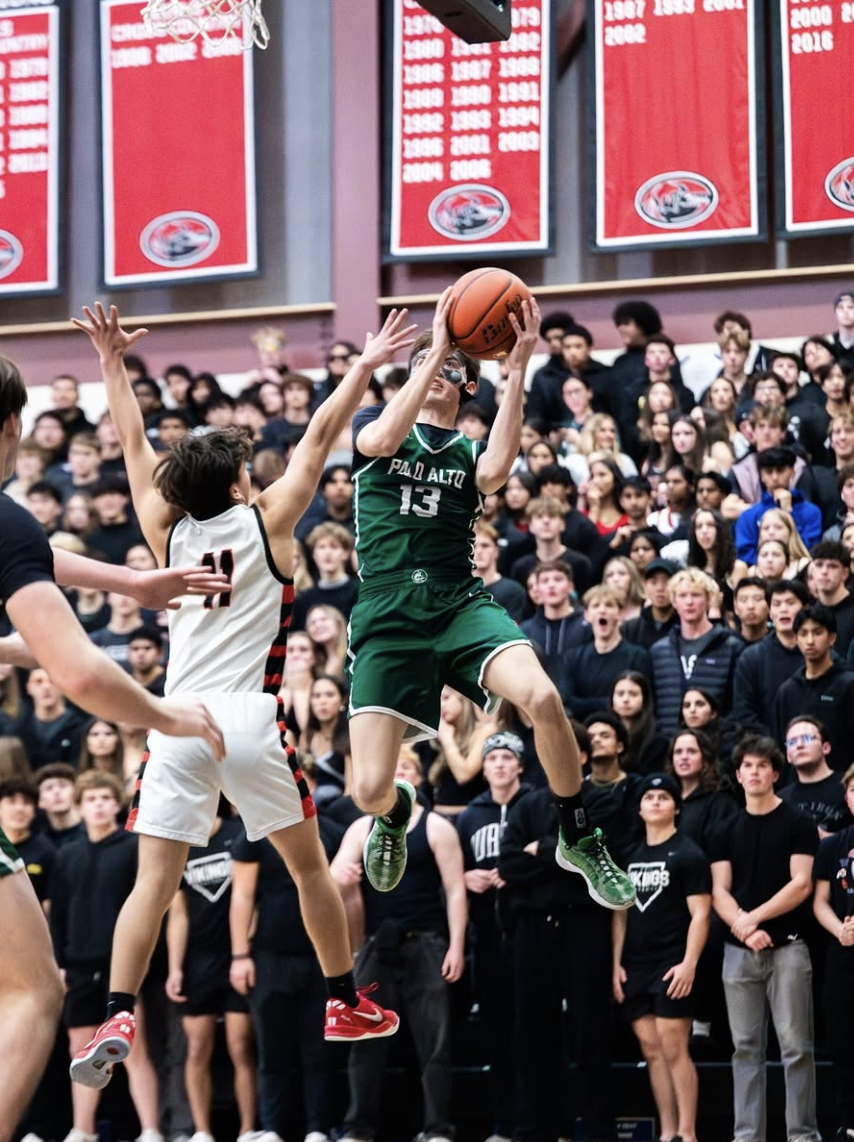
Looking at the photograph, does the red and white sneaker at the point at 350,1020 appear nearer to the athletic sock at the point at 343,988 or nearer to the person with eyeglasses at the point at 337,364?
the athletic sock at the point at 343,988

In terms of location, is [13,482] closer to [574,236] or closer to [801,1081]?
[574,236]

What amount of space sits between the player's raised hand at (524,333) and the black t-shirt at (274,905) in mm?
4559

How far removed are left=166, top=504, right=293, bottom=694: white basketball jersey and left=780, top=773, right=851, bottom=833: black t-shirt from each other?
15.8 ft

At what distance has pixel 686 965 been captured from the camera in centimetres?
1027

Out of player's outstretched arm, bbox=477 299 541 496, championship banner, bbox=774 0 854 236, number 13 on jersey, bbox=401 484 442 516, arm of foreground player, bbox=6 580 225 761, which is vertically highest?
championship banner, bbox=774 0 854 236

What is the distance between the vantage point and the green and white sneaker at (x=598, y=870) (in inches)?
306

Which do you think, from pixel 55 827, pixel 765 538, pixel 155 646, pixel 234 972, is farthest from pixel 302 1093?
pixel 765 538

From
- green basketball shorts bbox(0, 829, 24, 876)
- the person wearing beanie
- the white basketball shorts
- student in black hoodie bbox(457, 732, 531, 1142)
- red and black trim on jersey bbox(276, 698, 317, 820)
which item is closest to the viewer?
green basketball shorts bbox(0, 829, 24, 876)

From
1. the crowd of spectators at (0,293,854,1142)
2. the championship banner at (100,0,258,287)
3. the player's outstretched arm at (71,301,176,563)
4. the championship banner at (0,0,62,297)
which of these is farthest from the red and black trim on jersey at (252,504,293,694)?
the championship banner at (0,0,62,297)

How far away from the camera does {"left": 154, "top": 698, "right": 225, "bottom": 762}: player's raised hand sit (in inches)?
206

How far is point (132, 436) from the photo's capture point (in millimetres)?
7156

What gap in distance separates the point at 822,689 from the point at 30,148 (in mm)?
12575

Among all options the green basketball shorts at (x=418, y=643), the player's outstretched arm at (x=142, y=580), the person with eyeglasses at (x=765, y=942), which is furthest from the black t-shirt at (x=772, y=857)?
the player's outstretched arm at (x=142, y=580)

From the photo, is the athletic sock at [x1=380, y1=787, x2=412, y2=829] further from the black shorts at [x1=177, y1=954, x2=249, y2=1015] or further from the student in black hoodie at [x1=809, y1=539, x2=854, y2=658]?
the student in black hoodie at [x1=809, y1=539, x2=854, y2=658]
